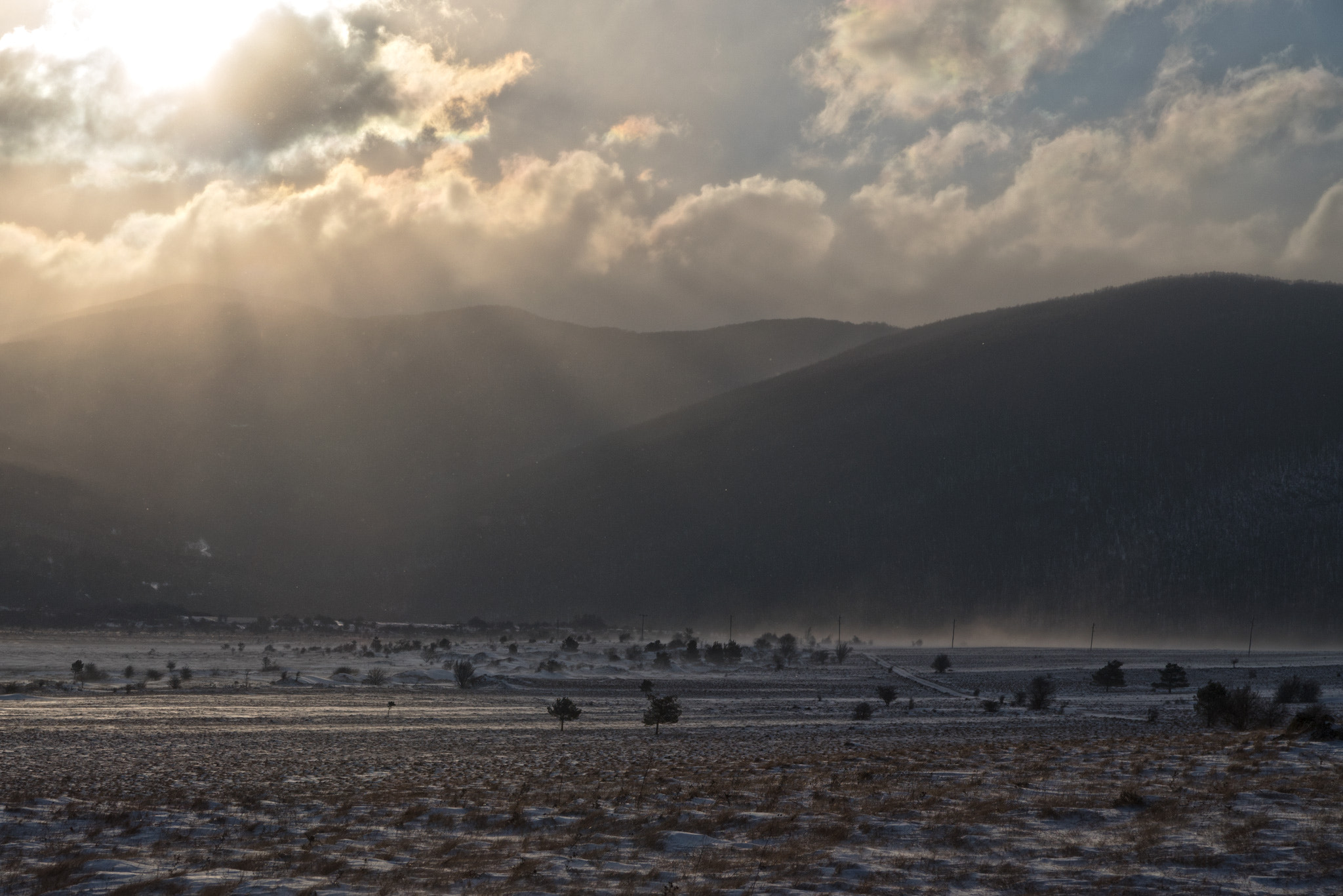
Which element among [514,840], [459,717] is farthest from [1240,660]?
[514,840]

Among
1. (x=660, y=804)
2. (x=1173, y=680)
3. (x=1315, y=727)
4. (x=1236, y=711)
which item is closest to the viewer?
(x=660, y=804)

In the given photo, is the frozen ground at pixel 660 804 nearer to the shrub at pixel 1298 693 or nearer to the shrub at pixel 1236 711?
the shrub at pixel 1236 711

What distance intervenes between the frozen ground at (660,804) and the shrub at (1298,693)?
9.20 m

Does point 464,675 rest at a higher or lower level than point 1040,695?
lower

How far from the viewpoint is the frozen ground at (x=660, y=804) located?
1209cm

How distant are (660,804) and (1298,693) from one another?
38.6 meters

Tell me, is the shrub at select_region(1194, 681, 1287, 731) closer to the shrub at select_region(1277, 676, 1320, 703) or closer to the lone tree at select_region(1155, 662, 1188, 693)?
the shrub at select_region(1277, 676, 1320, 703)

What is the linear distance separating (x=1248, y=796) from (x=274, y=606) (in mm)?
191830

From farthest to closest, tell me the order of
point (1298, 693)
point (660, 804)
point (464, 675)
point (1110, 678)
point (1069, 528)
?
point (1069, 528) → point (1110, 678) → point (464, 675) → point (1298, 693) → point (660, 804)

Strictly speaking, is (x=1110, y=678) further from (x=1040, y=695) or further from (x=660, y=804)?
(x=660, y=804)

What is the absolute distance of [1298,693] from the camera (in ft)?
147

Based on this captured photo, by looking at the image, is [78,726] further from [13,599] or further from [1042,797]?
[13,599]

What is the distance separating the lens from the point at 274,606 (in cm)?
18762

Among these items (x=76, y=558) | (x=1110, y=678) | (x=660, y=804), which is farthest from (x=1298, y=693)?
(x=76, y=558)
